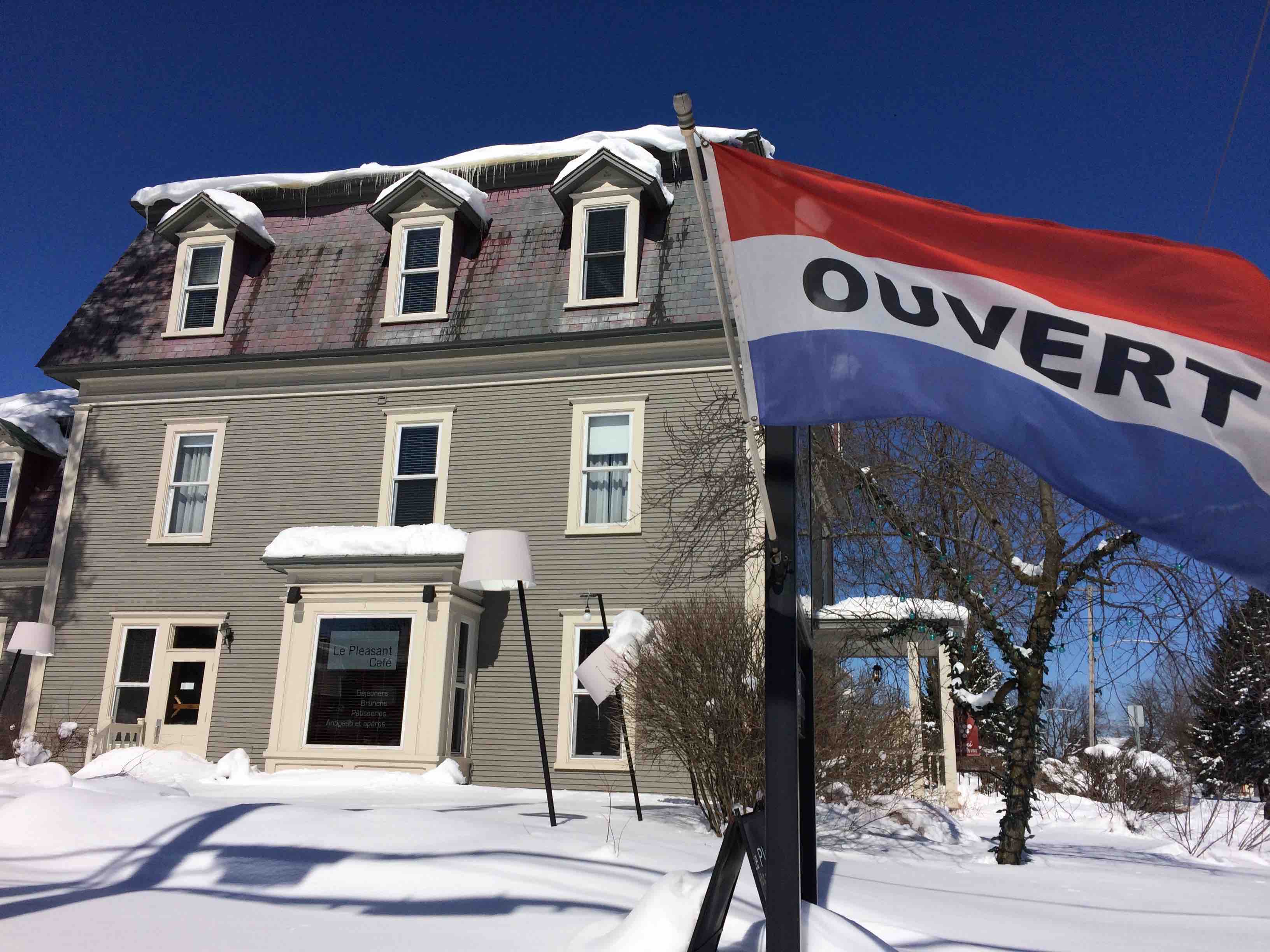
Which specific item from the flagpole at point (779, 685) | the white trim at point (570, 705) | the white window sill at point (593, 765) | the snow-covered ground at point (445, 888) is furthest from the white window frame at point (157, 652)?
the flagpole at point (779, 685)

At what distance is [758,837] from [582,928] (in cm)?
90

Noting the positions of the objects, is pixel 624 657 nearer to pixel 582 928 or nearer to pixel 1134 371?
pixel 582 928

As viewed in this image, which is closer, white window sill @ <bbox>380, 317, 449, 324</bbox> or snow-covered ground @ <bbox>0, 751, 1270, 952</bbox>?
snow-covered ground @ <bbox>0, 751, 1270, 952</bbox>

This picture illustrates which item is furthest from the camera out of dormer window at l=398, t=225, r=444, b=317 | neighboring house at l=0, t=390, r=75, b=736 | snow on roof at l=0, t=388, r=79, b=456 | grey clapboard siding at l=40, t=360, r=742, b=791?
snow on roof at l=0, t=388, r=79, b=456

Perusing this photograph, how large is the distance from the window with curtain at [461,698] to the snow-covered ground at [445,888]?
5841 millimetres

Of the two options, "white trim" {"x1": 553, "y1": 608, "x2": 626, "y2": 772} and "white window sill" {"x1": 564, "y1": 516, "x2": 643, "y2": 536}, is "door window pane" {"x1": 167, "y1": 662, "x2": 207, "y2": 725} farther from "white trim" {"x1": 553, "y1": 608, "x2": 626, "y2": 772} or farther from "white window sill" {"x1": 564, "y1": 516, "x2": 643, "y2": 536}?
"white window sill" {"x1": 564, "y1": 516, "x2": 643, "y2": 536}

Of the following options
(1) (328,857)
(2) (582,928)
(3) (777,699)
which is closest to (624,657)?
(1) (328,857)

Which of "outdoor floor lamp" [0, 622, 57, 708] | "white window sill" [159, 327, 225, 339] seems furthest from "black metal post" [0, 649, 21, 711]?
"white window sill" [159, 327, 225, 339]

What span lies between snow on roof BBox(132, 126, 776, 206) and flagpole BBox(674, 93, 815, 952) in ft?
44.2

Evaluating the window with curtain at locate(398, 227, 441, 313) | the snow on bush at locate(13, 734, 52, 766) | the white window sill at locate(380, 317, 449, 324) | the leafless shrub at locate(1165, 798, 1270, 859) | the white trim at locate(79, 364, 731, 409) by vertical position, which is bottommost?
the leafless shrub at locate(1165, 798, 1270, 859)

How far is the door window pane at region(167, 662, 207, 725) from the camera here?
15.4 m

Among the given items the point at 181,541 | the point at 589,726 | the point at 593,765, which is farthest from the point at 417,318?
the point at 593,765

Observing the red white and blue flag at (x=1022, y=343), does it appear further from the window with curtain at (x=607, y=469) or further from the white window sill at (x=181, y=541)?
the white window sill at (x=181, y=541)

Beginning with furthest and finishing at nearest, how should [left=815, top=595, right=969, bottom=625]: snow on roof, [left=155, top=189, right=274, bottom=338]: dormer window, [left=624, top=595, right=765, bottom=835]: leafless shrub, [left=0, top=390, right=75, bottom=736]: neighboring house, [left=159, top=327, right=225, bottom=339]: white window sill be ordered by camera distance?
[left=0, top=390, right=75, bottom=736]: neighboring house < [left=155, top=189, right=274, bottom=338]: dormer window < [left=159, top=327, right=225, bottom=339]: white window sill < [left=815, top=595, right=969, bottom=625]: snow on roof < [left=624, top=595, right=765, bottom=835]: leafless shrub
